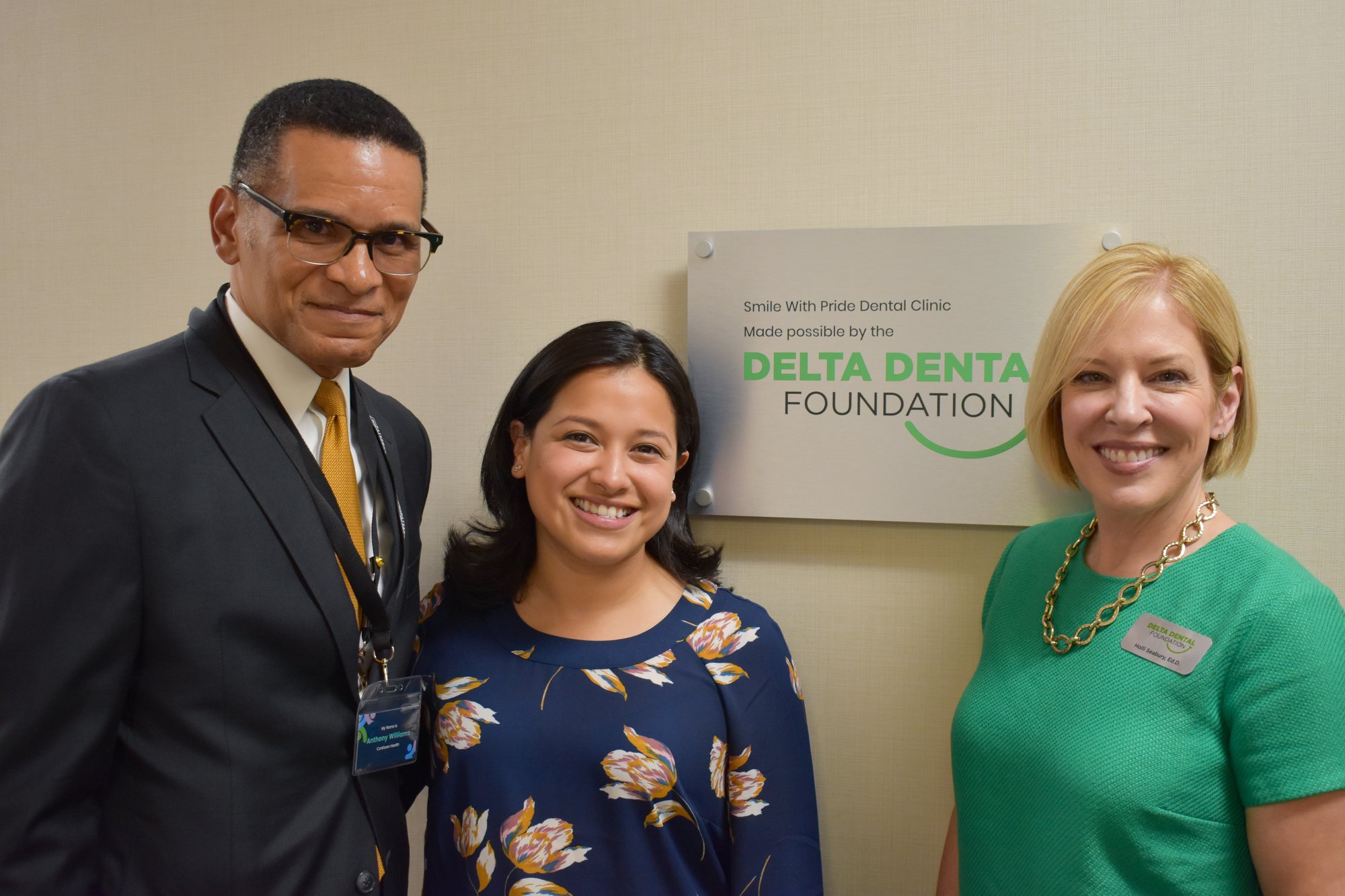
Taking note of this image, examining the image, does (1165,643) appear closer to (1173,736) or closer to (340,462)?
(1173,736)

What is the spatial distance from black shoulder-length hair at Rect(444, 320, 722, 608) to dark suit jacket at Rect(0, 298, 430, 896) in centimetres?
33

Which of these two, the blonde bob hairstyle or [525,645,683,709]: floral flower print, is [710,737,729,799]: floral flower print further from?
the blonde bob hairstyle

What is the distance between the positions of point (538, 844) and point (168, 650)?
0.59 metres

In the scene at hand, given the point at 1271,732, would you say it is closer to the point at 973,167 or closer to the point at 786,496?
the point at 786,496

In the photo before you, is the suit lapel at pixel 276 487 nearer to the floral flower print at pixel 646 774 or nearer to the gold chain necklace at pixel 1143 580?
the floral flower print at pixel 646 774

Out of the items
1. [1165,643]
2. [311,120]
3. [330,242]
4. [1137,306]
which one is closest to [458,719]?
[330,242]

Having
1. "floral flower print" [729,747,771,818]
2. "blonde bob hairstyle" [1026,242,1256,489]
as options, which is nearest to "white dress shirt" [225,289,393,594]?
"floral flower print" [729,747,771,818]

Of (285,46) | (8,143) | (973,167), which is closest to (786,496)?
(973,167)

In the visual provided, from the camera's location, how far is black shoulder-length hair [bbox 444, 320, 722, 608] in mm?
1421

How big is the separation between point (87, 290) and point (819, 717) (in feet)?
5.85

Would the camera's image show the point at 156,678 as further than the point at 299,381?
No

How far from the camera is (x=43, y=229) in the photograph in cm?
190

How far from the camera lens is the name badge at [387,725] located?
4.02ft

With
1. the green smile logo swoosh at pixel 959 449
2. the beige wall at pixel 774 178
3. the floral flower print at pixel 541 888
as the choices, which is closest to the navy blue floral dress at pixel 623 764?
the floral flower print at pixel 541 888
